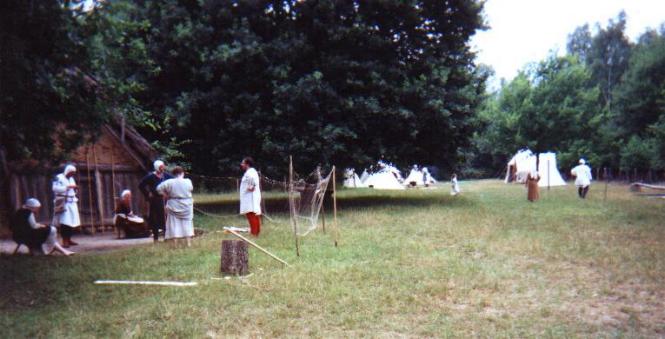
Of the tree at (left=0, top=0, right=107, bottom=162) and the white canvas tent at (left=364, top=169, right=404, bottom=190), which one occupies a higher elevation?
the tree at (left=0, top=0, right=107, bottom=162)

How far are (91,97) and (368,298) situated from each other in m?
4.53

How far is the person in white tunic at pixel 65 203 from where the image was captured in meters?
10.5

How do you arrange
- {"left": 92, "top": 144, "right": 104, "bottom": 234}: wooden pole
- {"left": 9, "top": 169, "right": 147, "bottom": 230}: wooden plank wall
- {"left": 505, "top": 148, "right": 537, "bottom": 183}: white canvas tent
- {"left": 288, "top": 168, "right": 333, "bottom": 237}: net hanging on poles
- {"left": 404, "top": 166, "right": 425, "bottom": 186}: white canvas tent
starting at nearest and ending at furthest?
{"left": 288, "top": 168, "right": 333, "bottom": 237}: net hanging on poles
{"left": 9, "top": 169, "right": 147, "bottom": 230}: wooden plank wall
{"left": 92, "top": 144, "right": 104, "bottom": 234}: wooden pole
{"left": 404, "top": 166, "right": 425, "bottom": 186}: white canvas tent
{"left": 505, "top": 148, "right": 537, "bottom": 183}: white canvas tent

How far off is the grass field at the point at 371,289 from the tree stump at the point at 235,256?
0.76 ft

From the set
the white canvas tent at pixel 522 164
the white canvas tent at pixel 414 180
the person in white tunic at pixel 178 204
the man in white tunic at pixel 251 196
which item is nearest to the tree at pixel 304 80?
the man in white tunic at pixel 251 196

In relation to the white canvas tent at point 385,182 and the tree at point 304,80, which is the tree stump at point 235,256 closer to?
the tree at point 304,80

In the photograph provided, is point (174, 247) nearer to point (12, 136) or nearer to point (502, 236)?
point (12, 136)

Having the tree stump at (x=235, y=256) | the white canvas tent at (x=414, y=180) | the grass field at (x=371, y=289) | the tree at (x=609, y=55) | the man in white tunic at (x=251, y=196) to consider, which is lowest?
the white canvas tent at (x=414, y=180)

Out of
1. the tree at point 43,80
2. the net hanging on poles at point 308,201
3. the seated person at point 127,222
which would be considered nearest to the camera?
the tree at point 43,80

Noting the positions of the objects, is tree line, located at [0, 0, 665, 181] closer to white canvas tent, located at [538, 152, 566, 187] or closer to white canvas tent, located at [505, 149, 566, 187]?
white canvas tent, located at [505, 149, 566, 187]

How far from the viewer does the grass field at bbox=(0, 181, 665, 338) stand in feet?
16.9

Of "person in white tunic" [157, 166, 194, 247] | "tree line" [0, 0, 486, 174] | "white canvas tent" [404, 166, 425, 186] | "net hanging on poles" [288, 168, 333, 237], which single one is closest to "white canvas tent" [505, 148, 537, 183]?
"white canvas tent" [404, 166, 425, 186]

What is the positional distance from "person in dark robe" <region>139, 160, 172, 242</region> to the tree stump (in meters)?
3.77

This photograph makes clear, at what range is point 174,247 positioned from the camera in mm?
9969
